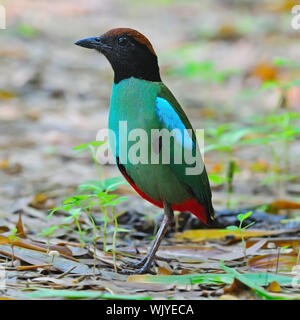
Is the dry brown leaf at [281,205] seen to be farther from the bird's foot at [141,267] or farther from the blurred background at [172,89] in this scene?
the bird's foot at [141,267]

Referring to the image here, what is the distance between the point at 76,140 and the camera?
6660 mm

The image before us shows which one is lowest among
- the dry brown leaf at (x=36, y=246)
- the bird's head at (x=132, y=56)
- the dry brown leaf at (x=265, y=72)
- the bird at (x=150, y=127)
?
the dry brown leaf at (x=36, y=246)

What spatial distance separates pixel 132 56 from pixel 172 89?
19.3ft

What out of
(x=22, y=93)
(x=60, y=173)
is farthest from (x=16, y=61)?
(x=60, y=173)

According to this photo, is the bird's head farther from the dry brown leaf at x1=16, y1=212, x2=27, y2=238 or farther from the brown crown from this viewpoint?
the dry brown leaf at x1=16, y1=212, x2=27, y2=238

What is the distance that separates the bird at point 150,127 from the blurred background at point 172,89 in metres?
0.47

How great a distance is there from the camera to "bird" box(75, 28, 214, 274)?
3.42 metres

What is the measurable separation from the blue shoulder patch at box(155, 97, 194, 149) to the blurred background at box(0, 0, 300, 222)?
1.96 ft

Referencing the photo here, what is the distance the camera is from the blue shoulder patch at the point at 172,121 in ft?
11.2

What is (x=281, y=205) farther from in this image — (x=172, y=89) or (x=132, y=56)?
(x=172, y=89)

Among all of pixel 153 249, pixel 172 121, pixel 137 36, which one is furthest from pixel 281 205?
pixel 137 36

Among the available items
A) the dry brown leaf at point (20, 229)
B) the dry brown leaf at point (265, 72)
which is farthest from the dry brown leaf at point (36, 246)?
the dry brown leaf at point (265, 72)

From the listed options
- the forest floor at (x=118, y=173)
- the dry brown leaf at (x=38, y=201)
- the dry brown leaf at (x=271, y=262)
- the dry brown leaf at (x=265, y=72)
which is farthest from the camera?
the dry brown leaf at (x=265, y=72)

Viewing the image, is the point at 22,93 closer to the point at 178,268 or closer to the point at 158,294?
the point at 178,268
